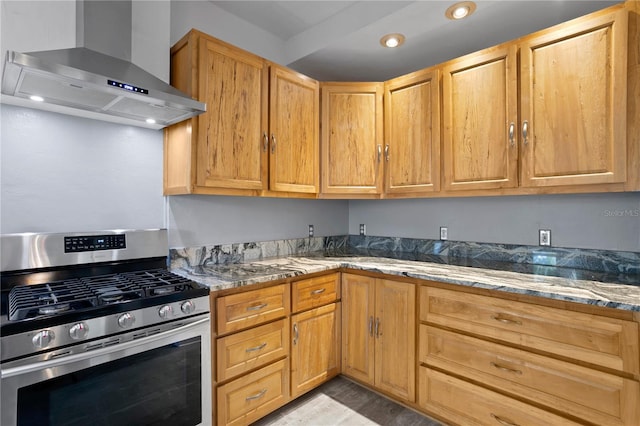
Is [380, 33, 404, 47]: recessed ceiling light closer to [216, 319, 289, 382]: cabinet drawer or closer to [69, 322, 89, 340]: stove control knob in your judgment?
[216, 319, 289, 382]: cabinet drawer

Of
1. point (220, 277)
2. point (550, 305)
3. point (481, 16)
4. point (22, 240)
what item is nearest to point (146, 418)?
point (220, 277)

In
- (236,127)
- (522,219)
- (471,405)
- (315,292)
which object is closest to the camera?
(471,405)

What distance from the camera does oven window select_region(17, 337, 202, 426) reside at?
1183 mm

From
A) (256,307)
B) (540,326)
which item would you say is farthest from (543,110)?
(256,307)

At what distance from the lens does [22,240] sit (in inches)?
62.3

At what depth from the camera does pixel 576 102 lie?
1760 millimetres

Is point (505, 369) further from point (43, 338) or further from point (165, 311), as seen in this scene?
point (43, 338)

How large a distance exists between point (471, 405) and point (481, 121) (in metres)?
1.70

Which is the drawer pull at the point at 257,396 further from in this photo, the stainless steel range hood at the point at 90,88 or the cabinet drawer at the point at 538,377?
the stainless steel range hood at the point at 90,88

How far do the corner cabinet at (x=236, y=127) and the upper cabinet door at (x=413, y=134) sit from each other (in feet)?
2.13

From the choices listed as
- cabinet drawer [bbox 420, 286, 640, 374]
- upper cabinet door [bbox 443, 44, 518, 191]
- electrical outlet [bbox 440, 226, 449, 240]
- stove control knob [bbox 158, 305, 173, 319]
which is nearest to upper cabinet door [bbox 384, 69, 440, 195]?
upper cabinet door [bbox 443, 44, 518, 191]

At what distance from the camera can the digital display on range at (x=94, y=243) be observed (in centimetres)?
172

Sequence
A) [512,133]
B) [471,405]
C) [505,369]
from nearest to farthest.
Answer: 1. [505,369]
2. [471,405]
3. [512,133]

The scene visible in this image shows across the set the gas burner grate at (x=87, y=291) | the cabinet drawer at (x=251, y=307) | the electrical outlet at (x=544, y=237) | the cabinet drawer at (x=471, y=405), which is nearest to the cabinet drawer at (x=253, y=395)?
the cabinet drawer at (x=251, y=307)
